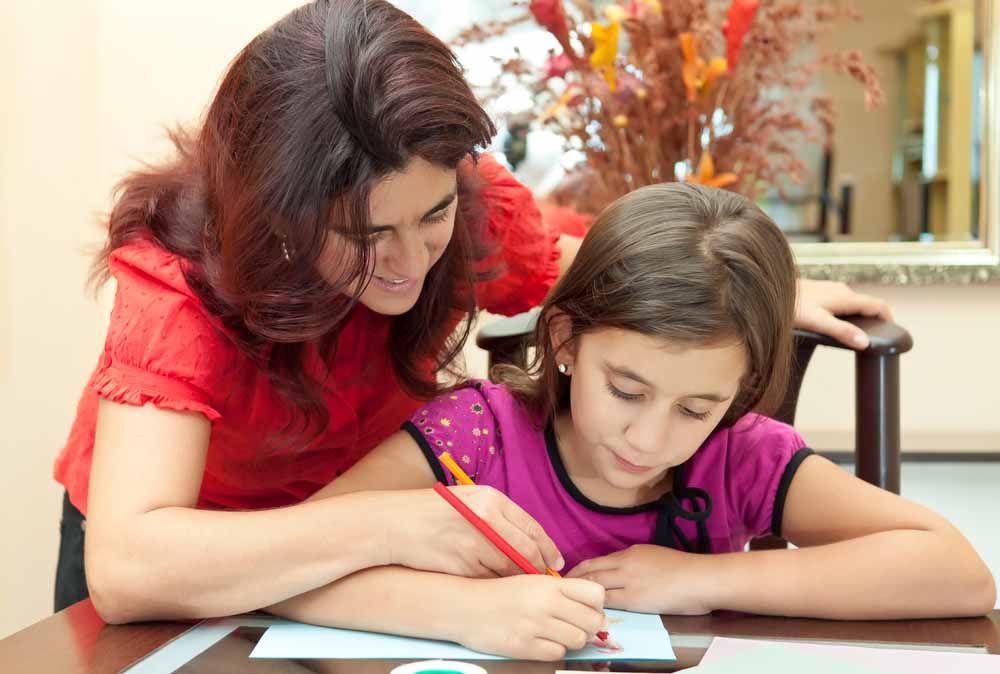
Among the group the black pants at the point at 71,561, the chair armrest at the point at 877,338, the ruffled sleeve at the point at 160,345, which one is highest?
the ruffled sleeve at the point at 160,345

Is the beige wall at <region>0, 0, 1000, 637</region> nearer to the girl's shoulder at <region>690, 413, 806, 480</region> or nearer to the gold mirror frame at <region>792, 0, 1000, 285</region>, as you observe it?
the gold mirror frame at <region>792, 0, 1000, 285</region>

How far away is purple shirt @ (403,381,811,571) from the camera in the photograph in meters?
1.02

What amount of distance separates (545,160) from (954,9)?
865 mm

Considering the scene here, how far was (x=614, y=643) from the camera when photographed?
74cm

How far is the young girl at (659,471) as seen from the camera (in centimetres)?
77

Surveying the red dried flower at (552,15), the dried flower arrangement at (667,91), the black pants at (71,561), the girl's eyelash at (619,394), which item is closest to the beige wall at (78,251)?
the black pants at (71,561)

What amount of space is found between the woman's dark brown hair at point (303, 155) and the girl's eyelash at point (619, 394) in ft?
0.75

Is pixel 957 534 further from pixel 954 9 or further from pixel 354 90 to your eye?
pixel 954 9

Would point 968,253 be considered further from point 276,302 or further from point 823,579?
point 276,302

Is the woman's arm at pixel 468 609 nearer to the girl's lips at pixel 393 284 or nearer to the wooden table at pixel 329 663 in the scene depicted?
the wooden table at pixel 329 663

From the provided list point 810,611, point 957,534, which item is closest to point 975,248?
point 957,534

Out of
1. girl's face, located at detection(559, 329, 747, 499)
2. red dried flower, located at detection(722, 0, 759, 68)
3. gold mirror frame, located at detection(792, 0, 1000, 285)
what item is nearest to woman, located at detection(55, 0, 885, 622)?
girl's face, located at detection(559, 329, 747, 499)

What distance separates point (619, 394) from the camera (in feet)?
2.99

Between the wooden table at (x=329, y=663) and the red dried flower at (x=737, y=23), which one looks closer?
the wooden table at (x=329, y=663)
